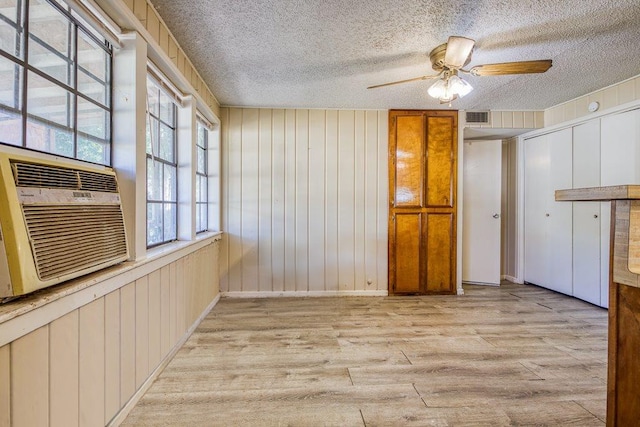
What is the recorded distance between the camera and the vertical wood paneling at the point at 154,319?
178cm

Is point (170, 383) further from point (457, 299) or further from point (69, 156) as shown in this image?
point (457, 299)

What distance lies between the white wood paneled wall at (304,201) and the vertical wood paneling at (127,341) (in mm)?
1970

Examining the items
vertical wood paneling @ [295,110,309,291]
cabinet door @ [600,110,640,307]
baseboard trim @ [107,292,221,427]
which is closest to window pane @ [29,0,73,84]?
baseboard trim @ [107,292,221,427]

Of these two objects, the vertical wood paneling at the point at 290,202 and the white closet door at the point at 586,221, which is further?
the vertical wood paneling at the point at 290,202

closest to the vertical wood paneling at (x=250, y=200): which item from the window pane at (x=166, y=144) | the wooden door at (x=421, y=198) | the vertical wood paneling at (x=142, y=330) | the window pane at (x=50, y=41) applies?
the window pane at (x=166, y=144)

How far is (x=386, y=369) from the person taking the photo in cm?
197

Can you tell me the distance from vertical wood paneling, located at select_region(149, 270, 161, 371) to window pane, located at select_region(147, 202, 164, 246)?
1.18ft

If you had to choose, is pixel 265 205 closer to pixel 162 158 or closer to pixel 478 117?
pixel 162 158

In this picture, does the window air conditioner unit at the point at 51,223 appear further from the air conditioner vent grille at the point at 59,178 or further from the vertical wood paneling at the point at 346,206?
the vertical wood paneling at the point at 346,206

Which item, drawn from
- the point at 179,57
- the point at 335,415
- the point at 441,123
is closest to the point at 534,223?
the point at 441,123

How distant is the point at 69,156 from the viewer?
1340 mm

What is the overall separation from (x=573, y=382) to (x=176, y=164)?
3.27 m

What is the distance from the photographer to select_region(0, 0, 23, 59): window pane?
3.35ft

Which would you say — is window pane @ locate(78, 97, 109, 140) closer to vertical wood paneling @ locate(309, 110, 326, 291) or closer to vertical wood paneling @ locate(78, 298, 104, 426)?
vertical wood paneling @ locate(78, 298, 104, 426)
